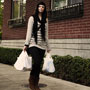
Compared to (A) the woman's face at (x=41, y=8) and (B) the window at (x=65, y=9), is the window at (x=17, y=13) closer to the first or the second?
(B) the window at (x=65, y=9)

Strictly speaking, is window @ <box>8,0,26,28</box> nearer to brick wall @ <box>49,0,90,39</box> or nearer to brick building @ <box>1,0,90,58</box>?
brick building @ <box>1,0,90,58</box>

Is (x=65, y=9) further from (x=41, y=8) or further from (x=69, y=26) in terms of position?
(x=41, y=8)

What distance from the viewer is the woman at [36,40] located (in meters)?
5.20

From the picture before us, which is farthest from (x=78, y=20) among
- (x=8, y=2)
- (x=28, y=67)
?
(x=8, y=2)

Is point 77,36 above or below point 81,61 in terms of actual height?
above

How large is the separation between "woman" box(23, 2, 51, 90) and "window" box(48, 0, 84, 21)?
8.87 feet

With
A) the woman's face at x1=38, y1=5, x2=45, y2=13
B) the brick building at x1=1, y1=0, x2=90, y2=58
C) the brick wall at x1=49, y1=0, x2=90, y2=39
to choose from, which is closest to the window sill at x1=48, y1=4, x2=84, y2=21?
the brick building at x1=1, y1=0, x2=90, y2=58

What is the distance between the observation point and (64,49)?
8.20m

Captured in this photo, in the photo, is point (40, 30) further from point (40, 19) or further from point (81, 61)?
point (81, 61)

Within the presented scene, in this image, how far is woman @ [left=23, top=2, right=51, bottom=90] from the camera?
520 centimetres

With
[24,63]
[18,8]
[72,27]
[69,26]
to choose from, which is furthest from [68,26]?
[18,8]

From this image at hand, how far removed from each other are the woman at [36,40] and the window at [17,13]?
6.27 meters

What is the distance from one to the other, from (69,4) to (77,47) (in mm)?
1879

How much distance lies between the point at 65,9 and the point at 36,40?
3676 millimetres
